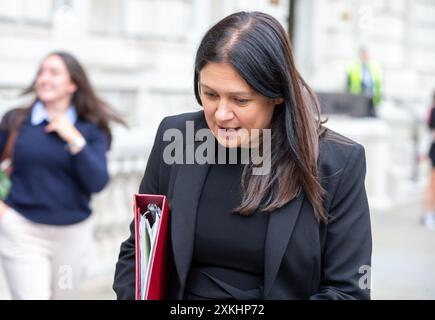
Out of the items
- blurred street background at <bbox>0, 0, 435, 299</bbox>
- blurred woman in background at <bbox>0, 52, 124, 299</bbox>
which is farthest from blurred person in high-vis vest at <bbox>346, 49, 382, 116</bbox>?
blurred woman in background at <bbox>0, 52, 124, 299</bbox>

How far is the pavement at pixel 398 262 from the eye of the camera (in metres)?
6.91

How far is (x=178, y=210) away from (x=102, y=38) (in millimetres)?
9265

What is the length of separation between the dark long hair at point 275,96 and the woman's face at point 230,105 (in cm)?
3

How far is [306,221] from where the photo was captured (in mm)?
2338

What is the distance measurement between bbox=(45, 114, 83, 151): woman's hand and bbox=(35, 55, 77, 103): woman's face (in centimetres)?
19

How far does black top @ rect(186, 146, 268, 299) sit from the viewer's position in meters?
2.33

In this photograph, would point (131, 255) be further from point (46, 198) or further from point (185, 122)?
point (46, 198)

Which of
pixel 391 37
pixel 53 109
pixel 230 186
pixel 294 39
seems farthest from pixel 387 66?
pixel 230 186

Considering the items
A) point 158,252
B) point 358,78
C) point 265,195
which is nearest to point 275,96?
point 265,195

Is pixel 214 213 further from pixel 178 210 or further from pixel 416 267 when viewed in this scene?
pixel 416 267

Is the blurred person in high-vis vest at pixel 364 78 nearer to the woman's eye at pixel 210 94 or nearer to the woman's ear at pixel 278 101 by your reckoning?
the woman's ear at pixel 278 101

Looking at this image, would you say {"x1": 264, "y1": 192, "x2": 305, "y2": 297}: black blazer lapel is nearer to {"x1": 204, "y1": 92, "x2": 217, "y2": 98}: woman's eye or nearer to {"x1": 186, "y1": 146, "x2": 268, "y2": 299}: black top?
{"x1": 186, "y1": 146, "x2": 268, "y2": 299}: black top

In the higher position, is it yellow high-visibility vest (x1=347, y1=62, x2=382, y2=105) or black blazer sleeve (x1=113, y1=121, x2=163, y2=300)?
yellow high-visibility vest (x1=347, y1=62, x2=382, y2=105)

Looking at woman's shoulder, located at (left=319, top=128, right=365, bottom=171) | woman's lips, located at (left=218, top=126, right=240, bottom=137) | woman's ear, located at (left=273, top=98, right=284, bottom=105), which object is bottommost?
woman's shoulder, located at (left=319, top=128, right=365, bottom=171)
